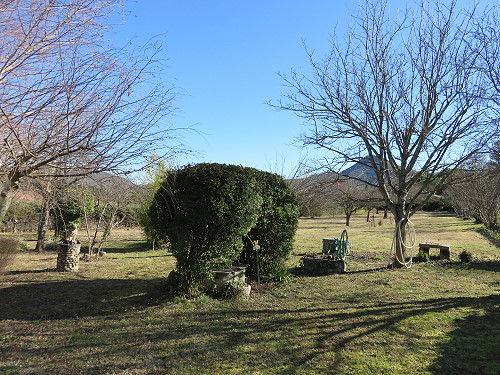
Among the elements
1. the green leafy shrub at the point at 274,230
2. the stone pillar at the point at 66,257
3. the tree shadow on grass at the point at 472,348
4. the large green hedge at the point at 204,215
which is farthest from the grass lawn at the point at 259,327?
the stone pillar at the point at 66,257

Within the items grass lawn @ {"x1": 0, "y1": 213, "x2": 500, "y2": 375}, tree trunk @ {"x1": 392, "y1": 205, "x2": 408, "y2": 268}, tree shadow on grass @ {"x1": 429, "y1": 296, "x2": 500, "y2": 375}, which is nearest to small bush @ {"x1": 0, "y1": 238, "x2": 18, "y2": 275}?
grass lawn @ {"x1": 0, "y1": 213, "x2": 500, "y2": 375}

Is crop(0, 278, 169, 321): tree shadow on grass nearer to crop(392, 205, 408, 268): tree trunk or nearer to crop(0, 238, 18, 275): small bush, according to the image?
crop(0, 238, 18, 275): small bush

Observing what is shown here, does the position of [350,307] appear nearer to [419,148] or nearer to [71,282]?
[419,148]

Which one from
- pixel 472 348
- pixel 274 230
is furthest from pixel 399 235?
pixel 472 348

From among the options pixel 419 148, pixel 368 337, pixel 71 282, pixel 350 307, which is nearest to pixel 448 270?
pixel 419 148

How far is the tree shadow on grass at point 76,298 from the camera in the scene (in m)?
5.26

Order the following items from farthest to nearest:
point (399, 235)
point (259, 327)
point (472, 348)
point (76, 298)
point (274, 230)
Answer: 1. point (399, 235)
2. point (274, 230)
3. point (76, 298)
4. point (259, 327)
5. point (472, 348)

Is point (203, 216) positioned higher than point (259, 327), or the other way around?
point (203, 216)

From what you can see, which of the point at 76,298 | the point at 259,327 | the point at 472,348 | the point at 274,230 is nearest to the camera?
the point at 472,348

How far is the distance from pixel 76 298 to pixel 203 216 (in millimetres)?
3045

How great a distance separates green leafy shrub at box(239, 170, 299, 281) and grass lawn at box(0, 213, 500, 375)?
0.64 meters

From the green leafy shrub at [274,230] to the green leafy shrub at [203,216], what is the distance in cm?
122

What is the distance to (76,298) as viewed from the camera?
609 cm

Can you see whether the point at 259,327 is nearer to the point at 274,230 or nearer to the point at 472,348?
the point at 472,348
